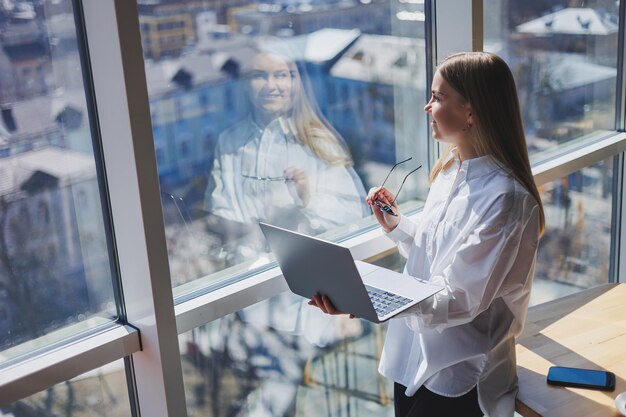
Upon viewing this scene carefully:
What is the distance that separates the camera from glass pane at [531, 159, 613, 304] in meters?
3.14

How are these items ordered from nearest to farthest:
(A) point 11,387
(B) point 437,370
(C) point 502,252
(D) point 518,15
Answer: (A) point 11,387 → (C) point 502,252 → (B) point 437,370 → (D) point 518,15

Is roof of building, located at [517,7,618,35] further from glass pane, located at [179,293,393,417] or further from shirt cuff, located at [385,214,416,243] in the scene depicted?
glass pane, located at [179,293,393,417]

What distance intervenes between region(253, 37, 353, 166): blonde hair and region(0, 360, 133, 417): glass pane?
0.80 metres

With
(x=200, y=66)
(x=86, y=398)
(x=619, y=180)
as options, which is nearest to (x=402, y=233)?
(x=200, y=66)

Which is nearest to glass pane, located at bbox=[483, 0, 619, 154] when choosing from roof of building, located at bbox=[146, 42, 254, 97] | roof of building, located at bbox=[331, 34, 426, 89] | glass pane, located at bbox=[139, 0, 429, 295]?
roof of building, located at bbox=[331, 34, 426, 89]

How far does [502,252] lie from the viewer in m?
1.69

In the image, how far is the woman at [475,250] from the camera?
5.55 feet

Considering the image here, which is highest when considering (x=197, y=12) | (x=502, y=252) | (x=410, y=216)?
(x=197, y=12)

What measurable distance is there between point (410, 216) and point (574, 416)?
93 cm

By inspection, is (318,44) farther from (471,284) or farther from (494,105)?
(471,284)

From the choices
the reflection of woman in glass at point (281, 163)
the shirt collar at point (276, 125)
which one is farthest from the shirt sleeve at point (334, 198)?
the shirt collar at point (276, 125)

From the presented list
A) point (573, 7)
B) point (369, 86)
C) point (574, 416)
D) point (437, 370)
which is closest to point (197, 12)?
point (369, 86)

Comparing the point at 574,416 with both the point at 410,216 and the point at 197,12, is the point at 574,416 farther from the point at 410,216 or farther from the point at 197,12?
the point at 197,12

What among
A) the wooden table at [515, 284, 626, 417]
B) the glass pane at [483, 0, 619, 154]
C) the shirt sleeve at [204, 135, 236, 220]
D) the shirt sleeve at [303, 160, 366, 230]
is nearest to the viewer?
the wooden table at [515, 284, 626, 417]
